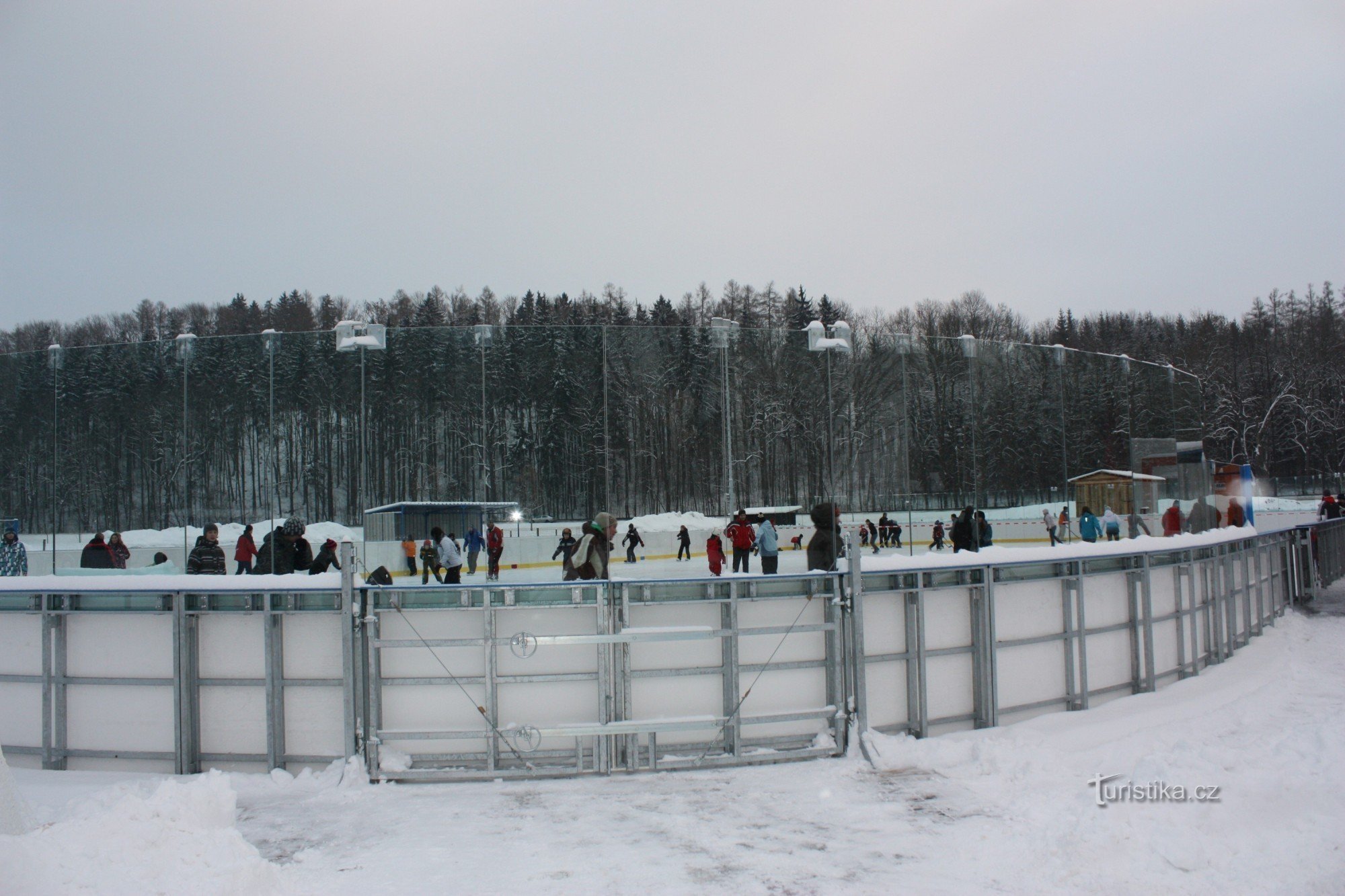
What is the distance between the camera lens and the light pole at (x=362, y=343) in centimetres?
2219

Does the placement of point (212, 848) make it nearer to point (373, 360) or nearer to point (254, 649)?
point (254, 649)

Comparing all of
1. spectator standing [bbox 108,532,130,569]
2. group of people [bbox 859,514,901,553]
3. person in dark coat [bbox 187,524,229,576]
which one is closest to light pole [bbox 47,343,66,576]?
spectator standing [bbox 108,532,130,569]

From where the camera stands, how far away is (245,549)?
13.2 m

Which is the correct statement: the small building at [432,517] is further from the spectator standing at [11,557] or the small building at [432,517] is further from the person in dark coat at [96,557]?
the person in dark coat at [96,557]

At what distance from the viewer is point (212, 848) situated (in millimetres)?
3422

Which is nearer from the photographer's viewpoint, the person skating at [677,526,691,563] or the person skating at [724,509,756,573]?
the person skating at [724,509,756,573]

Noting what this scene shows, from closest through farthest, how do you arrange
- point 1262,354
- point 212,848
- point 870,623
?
point 212,848 < point 870,623 < point 1262,354

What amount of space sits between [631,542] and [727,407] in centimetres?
→ 743

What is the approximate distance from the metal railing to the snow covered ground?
210 millimetres

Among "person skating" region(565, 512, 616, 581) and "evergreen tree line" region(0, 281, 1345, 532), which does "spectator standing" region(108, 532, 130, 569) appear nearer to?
"evergreen tree line" region(0, 281, 1345, 532)

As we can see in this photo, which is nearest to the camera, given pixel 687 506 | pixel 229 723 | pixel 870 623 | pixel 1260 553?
Answer: pixel 229 723

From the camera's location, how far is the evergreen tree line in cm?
2277

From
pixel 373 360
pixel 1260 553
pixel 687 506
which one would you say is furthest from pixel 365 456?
pixel 1260 553

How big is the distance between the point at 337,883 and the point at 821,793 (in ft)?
8.03
